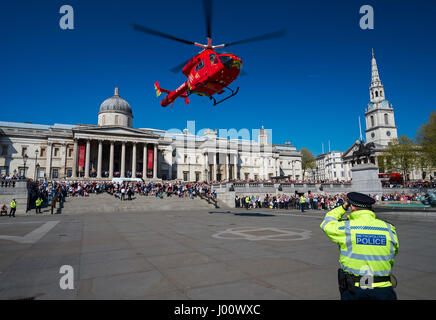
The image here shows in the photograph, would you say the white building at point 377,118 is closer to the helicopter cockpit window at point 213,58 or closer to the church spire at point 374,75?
the church spire at point 374,75

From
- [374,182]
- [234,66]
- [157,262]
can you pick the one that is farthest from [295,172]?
[157,262]

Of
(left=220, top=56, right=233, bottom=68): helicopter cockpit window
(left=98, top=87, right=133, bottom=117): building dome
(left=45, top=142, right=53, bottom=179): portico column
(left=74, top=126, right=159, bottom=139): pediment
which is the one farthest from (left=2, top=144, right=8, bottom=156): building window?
(left=220, top=56, right=233, bottom=68): helicopter cockpit window

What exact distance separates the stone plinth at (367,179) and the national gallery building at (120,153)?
41.3 m

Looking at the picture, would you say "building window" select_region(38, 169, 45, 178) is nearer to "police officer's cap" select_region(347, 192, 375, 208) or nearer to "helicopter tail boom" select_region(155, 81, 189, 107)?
"helicopter tail boom" select_region(155, 81, 189, 107)

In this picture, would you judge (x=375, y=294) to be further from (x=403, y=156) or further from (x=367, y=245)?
(x=403, y=156)

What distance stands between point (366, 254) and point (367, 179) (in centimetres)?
2468

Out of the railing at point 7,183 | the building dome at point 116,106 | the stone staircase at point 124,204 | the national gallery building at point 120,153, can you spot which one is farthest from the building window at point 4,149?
the railing at point 7,183

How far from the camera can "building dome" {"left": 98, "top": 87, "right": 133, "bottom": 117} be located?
209ft

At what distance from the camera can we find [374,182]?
2380cm

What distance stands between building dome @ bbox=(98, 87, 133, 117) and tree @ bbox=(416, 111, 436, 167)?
64526mm

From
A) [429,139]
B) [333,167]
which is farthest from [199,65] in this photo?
[333,167]

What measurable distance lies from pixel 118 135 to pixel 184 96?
41.4 meters

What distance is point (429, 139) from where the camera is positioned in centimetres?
4703

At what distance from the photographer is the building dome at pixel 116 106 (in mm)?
63812
